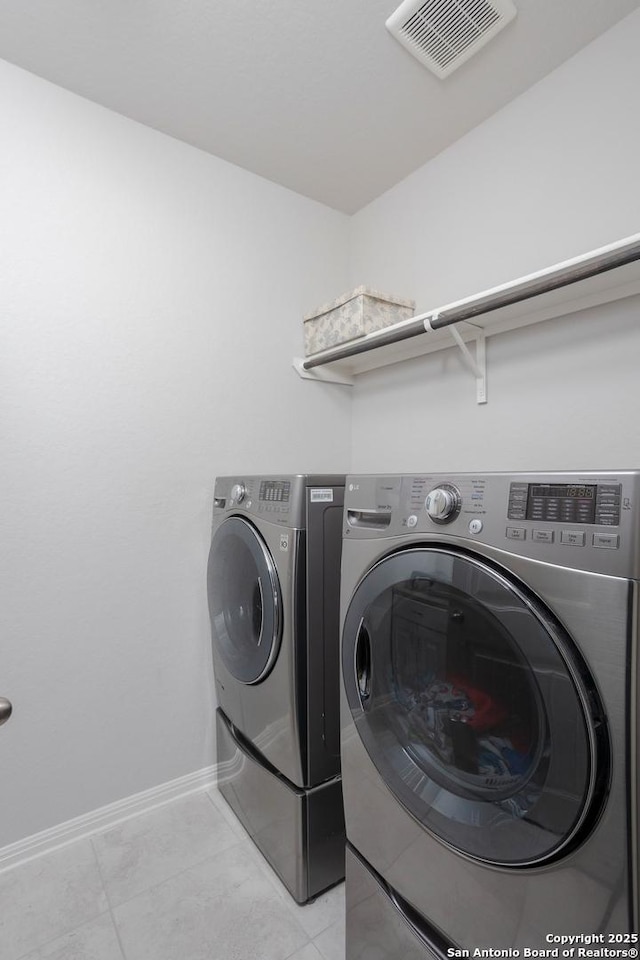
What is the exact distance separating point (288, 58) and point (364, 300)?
31.4 inches

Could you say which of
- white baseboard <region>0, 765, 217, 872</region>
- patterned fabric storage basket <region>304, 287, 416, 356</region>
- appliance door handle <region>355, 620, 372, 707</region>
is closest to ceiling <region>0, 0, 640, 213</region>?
patterned fabric storage basket <region>304, 287, 416, 356</region>

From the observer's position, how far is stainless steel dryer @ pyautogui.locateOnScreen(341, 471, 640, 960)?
2.27ft

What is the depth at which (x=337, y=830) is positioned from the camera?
1.43 m

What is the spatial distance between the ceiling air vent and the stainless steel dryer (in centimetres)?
140

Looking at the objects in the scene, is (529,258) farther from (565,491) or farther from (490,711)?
(490,711)

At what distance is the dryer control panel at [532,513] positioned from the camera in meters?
0.70

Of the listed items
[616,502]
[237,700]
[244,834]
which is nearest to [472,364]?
[616,502]

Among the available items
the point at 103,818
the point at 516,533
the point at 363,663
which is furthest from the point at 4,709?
the point at 103,818

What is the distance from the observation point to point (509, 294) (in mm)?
1400

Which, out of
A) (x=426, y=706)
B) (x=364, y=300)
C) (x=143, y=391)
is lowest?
(x=426, y=706)

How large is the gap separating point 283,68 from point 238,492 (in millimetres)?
1450

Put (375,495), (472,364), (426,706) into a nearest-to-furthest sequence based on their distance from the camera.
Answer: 1. (426,706)
2. (375,495)
3. (472,364)

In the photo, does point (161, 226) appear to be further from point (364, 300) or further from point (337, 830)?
point (337, 830)

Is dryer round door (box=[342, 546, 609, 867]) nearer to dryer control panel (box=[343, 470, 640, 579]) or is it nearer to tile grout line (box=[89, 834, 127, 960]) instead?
dryer control panel (box=[343, 470, 640, 579])
